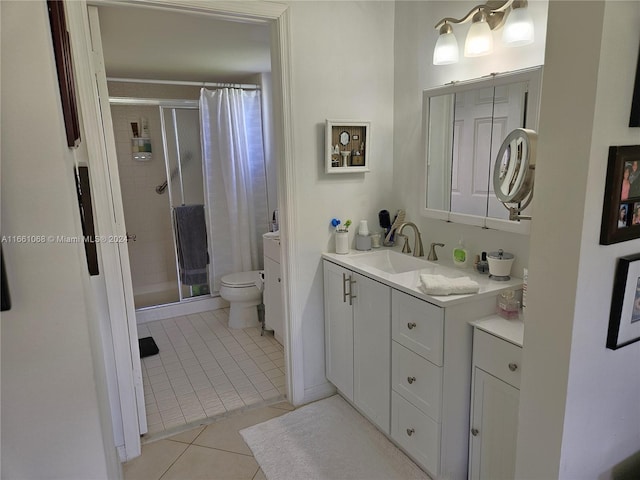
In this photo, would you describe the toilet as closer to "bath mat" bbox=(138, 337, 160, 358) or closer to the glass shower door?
the glass shower door

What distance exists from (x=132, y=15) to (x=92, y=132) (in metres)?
0.88

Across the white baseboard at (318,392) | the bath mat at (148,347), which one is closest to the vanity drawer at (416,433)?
the white baseboard at (318,392)

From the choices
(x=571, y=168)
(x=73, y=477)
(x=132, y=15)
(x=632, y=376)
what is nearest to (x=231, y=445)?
(x=73, y=477)

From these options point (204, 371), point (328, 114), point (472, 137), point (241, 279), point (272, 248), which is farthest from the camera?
point (241, 279)

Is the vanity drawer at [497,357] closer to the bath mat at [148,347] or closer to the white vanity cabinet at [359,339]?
the white vanity cabinet at [359,339]

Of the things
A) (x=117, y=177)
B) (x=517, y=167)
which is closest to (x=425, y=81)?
(x=517, y=167)

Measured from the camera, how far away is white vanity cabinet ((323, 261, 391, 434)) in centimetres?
212

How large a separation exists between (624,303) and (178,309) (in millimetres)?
3729

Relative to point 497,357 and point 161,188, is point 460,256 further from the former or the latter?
point 161,188

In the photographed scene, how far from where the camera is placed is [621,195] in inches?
41.1

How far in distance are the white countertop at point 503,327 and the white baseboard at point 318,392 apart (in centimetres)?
125

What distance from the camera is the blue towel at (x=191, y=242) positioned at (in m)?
4.09

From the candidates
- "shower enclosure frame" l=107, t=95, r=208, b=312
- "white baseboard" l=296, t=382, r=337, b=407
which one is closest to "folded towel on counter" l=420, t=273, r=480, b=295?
"white baseboard" l=296, t=382, r=337, b=407

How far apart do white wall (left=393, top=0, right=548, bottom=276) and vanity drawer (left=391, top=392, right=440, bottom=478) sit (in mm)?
794
